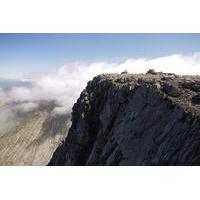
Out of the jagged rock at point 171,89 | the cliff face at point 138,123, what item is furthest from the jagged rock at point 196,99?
the jagged rock at point 171,89

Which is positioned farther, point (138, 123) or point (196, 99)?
point (138, 123)

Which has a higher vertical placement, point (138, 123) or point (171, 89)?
point (171, 89)

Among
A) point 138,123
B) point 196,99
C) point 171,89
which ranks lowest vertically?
point 138,123

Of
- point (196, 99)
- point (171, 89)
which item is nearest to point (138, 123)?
point (171, 89)

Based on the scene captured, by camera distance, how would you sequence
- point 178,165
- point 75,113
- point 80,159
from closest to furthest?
point 178,165
point 80,159
point 75,113

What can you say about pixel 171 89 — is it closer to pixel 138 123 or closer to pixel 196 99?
pixel 196 99
